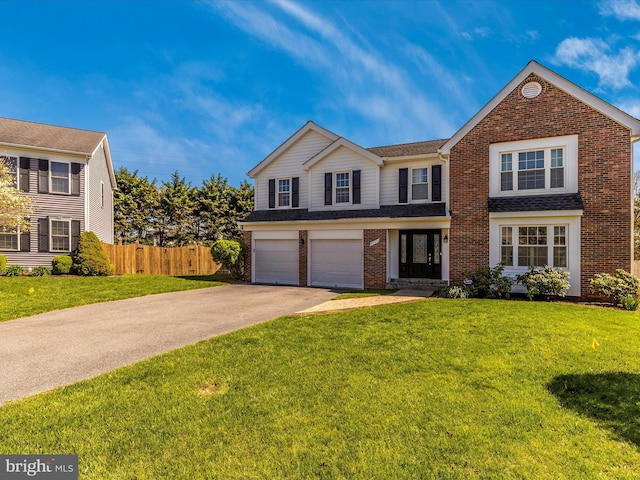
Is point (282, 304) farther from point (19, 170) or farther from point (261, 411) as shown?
point (19, 170)

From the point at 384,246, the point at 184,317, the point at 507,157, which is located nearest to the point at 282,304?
the point at 184,317

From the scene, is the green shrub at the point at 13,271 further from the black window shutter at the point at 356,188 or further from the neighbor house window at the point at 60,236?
the black window shutter at the point at 356,188

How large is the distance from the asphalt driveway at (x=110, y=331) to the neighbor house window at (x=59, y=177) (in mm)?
11753

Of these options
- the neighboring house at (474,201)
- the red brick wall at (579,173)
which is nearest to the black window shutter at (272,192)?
the neighboring house at (474,201)

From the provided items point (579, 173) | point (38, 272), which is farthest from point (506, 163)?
point (38, 272)

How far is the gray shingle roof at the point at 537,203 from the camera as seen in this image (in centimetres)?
1144

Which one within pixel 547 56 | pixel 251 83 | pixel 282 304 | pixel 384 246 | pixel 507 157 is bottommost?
pixel 282 304

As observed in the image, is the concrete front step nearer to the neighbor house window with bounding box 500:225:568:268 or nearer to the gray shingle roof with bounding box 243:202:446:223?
the neighbor house window with bounding box 500:225:568:268

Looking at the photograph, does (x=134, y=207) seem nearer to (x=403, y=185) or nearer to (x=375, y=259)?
(x=375, y=259)

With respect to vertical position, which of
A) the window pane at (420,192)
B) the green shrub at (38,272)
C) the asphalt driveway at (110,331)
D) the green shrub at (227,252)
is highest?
the window pane at (420,192)

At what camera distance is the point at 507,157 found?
41.7ft

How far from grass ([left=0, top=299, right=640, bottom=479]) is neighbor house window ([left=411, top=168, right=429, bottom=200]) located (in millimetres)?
9745

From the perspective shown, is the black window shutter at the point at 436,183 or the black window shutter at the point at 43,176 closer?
the black window shutter at the point at 436,183

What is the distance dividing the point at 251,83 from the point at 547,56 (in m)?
16.2
